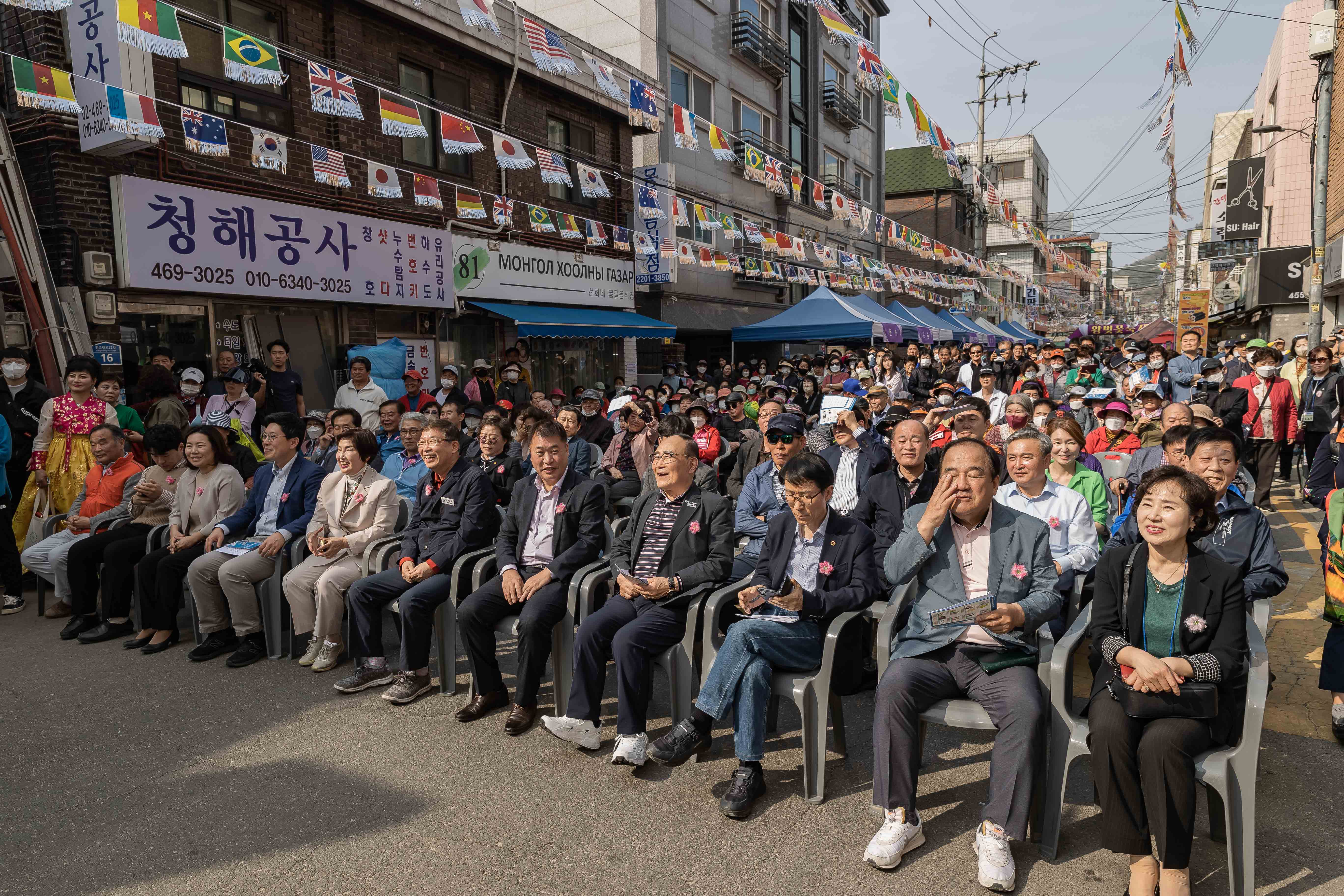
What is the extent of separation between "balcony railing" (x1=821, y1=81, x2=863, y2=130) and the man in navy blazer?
26401 mm

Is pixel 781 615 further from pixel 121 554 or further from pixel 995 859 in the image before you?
pixel 121 554

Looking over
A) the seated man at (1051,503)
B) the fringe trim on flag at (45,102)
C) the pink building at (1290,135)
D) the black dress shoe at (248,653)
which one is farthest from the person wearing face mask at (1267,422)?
the pink building at (1290,135)

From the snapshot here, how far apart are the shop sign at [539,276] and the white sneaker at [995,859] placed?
1213 cm

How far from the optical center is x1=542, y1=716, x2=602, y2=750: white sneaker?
3994 millimetres

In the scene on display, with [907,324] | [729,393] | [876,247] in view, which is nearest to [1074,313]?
[876,247]

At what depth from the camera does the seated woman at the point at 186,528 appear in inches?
219

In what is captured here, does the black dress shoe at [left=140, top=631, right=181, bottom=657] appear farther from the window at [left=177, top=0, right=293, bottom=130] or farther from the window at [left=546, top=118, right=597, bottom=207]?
the window at [left=546, top=118, right=597, bottom=207]

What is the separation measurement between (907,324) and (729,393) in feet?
28.8

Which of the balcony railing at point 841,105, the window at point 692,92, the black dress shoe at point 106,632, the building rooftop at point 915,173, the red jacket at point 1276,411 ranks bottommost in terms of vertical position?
the black dress shoe at point 106,632

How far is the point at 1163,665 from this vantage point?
2.82m

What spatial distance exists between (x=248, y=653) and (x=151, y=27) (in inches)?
228

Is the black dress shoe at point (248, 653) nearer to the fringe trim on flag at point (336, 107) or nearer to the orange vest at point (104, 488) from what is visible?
the orange vest at point (104, 488)

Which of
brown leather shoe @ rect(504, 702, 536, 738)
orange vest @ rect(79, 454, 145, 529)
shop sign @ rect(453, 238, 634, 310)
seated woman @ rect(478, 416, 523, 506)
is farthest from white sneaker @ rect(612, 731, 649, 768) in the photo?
shop sign @ rect(453, 238, 634, 310)

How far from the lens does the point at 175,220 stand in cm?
923
